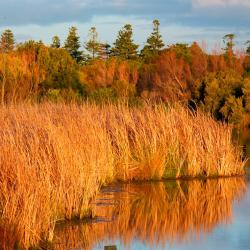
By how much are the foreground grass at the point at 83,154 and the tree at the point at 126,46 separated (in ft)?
120

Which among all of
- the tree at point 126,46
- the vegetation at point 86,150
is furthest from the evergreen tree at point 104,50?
the vegetation at point 86,150

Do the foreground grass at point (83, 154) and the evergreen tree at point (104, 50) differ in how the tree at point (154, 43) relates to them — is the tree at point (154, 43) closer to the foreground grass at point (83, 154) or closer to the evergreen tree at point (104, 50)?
the evergreen tree at point (104, 50)

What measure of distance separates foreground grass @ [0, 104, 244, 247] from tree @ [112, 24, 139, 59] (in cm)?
3655

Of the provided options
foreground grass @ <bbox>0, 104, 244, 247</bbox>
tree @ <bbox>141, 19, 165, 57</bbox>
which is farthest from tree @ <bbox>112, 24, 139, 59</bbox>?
→ foreground grass @ <bbox>0, 104, 244, 247</bbox>

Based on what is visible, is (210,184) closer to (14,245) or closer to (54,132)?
(54,132)

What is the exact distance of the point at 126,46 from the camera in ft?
173

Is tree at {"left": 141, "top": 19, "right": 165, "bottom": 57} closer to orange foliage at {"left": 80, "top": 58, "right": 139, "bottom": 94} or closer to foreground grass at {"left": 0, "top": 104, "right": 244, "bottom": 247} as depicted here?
orange foliage at {"left": 80, "top": 58, "right": 139, "bottom": 94}

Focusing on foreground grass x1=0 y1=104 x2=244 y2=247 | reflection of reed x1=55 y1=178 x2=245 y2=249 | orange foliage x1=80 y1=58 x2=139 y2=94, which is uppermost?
orange foliage x1=80 y1=58 x2=139 y2=94

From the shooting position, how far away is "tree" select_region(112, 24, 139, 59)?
52.0 m

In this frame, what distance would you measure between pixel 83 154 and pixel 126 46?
4204cm

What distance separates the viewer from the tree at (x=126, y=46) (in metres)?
52.0

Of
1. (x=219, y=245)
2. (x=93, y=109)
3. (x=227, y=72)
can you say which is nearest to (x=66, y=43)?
(x=227, y=72)

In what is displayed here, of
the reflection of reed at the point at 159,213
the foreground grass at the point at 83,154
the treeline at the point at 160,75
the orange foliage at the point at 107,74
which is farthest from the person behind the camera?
the orange foliage at the point at 107,74

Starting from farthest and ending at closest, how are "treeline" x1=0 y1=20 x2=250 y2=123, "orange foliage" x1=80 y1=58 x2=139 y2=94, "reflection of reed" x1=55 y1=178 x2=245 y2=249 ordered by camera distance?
"orange foliage" x1=80 y1=58 x2=139 y2=94 → "treeline" x1=0 y1=20 x2=250 y2=123 → "reflection of reed" x1=55 y1=178 x2=245 y2=249
